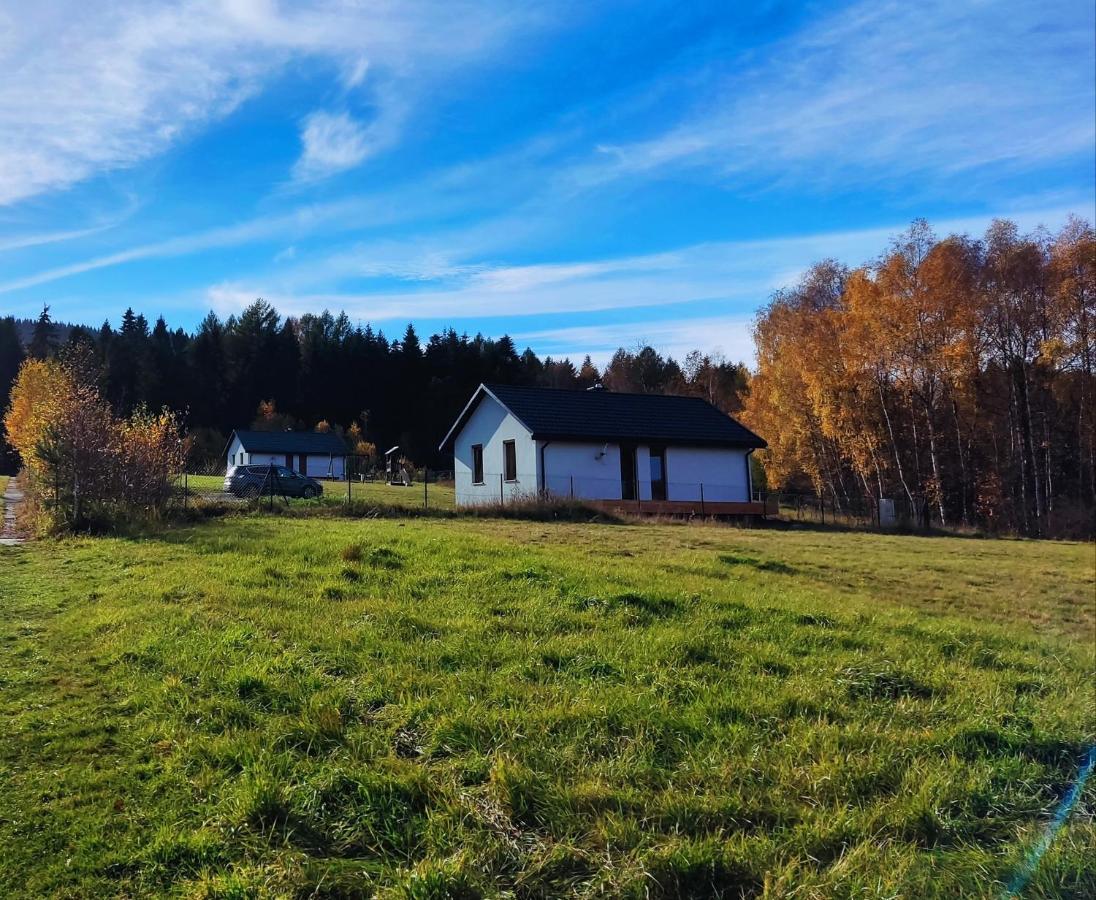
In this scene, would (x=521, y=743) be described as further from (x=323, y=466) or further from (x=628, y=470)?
(x=323, y=466)

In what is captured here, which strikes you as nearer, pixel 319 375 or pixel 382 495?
pixel 382 495

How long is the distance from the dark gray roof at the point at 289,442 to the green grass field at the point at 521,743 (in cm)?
5259

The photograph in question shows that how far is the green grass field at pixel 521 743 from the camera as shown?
2.99m

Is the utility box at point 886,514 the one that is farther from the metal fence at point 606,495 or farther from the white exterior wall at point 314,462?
the white exterior wall at point 314,462

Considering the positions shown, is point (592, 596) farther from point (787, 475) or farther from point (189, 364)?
point (189, 364)

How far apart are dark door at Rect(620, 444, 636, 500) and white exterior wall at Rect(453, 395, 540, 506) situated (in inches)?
138

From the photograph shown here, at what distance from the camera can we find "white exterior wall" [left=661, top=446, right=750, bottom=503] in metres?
28.4

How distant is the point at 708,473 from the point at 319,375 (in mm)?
57619

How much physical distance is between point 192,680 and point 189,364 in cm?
7577

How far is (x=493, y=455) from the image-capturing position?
28812mm

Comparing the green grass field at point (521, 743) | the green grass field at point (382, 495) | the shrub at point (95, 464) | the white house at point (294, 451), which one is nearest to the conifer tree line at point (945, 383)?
the green grass field at point (382, 495)

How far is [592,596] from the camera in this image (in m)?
7.46

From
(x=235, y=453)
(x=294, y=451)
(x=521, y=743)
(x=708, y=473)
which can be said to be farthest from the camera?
(x=235, y=453)

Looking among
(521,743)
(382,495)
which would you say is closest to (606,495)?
(382,495)
